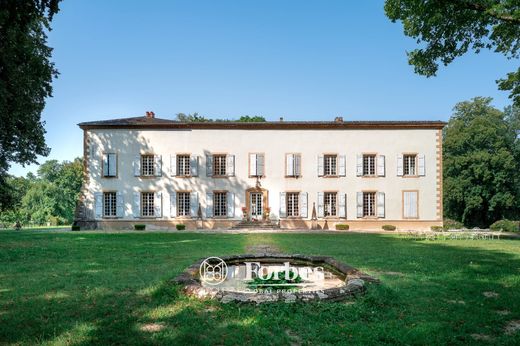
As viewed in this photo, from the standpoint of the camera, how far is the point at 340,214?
24.3 metres

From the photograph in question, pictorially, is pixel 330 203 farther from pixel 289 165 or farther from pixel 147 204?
pixel 147 204

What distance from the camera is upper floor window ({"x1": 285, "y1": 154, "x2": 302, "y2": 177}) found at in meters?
24.4

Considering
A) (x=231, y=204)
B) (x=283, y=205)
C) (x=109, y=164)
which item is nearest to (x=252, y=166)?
(x=231, y=204)

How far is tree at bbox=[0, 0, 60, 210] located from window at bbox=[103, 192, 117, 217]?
653 centimetres

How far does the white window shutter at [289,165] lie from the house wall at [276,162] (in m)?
0.28

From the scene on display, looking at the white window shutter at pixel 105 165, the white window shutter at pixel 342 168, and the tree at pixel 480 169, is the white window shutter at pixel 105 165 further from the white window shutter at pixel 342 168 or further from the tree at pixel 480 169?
the tree at pixel 480 169

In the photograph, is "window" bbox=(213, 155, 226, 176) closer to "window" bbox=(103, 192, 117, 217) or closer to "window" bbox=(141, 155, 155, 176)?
"window" bbox=(141, 155, 155, 176)

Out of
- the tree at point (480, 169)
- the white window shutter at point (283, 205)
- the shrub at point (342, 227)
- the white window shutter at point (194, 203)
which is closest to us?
the shrub at point (342, 227)

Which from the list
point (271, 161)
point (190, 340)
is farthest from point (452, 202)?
point (190, 340)

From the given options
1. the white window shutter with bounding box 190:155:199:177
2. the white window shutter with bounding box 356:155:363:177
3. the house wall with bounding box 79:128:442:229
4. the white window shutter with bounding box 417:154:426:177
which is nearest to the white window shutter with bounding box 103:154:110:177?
the house wall with bounding box 79:128:442:229

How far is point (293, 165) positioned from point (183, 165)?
7338 mm

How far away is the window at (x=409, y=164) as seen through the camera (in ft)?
81.5

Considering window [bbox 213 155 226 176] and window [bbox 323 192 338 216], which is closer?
window [bbox 323 192 338 216]

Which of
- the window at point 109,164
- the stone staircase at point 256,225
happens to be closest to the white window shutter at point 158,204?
the window at point 109,164
